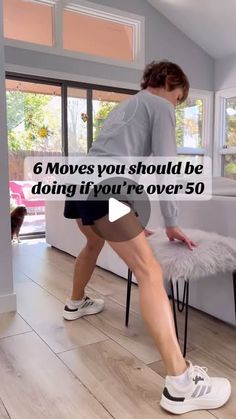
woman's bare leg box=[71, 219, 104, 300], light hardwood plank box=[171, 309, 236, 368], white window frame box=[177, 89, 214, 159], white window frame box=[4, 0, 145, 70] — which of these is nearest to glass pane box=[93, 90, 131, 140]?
white window frame box=[4, 0, 145, 70]

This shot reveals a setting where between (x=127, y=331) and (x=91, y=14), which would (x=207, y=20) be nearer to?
(x=91, y=14)

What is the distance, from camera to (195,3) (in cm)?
473

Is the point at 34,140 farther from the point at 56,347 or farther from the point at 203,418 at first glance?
the point at 203,418

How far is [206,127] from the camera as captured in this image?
233 inches

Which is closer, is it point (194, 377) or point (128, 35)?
point (194, 377)

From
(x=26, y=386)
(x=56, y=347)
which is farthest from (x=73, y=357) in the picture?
(x=26, y=386)

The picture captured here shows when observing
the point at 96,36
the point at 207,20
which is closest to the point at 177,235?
the point at 96,36

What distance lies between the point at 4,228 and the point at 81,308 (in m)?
0.64

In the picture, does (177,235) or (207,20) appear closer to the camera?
(177,235)

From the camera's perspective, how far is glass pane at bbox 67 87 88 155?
4641mm

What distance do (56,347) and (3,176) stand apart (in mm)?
978

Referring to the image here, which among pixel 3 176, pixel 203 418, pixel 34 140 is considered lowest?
pixel 203 418

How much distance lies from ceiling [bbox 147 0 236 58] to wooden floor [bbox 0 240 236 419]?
13.8 ft

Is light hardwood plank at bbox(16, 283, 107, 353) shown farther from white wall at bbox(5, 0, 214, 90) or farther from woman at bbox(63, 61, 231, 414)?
white wall at bbox(5, 0, 214, 90)
